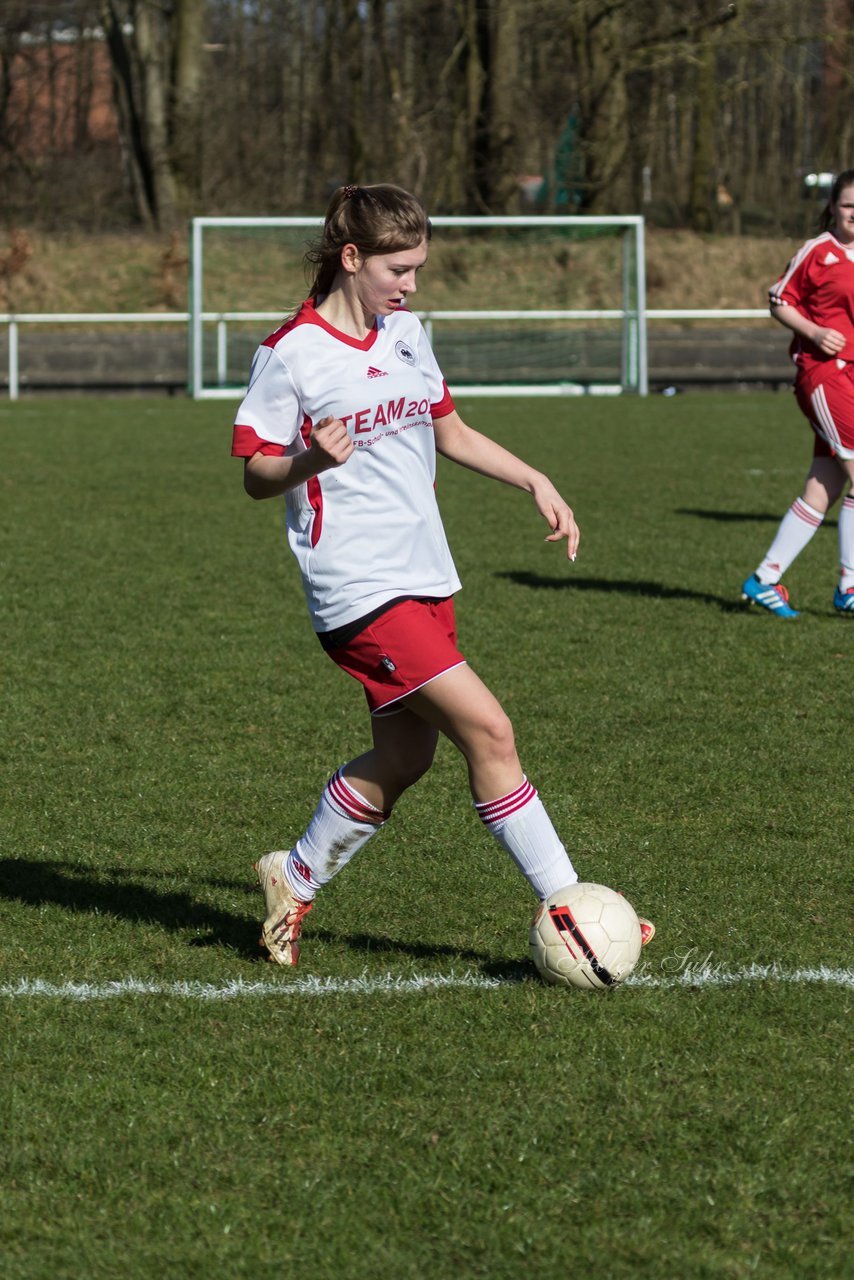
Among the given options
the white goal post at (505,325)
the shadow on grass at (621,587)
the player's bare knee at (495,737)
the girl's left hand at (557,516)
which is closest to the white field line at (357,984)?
the player's bare knee at (495,737)

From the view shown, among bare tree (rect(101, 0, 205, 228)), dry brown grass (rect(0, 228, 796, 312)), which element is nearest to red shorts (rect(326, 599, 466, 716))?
dry brown grass (rect(0, 228, 796, 312))

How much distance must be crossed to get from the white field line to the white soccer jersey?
781mm

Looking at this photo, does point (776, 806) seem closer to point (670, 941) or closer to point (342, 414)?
point (670, 941)

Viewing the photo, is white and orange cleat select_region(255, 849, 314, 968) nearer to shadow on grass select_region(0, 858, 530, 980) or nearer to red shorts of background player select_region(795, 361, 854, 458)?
shadow on grass select_region(0, 858, 530, 980)

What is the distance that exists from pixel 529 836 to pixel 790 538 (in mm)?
4933

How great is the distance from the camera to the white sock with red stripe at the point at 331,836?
388cm

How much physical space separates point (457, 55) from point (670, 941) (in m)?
30.3

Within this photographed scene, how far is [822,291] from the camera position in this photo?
318 inches

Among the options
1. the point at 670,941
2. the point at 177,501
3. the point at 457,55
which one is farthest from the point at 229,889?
the point at 457,55

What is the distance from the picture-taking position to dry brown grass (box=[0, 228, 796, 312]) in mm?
24953

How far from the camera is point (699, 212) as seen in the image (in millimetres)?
34312

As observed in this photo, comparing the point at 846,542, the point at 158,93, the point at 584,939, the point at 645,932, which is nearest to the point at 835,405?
the point at 846,542

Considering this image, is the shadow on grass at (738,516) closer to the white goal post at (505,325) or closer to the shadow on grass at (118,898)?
the shadow on grass at (118,898)

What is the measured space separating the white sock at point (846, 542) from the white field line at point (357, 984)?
465cm
